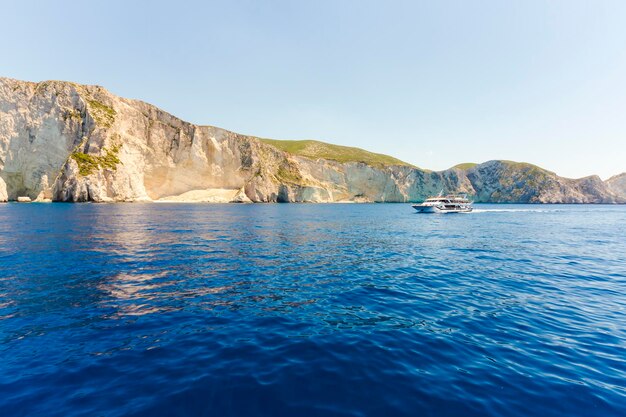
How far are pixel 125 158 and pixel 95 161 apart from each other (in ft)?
35.4

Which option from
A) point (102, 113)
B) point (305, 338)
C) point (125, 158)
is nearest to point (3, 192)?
point (125, 158)

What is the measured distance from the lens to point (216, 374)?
7.11m

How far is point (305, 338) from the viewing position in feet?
30.4

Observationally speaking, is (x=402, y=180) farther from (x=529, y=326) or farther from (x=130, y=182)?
(x=529, y=326)

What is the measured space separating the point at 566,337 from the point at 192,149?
13111cm

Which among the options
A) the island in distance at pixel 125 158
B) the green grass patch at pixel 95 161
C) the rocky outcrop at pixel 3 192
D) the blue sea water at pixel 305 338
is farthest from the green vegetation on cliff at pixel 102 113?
the blue sea water at pixel 305 338

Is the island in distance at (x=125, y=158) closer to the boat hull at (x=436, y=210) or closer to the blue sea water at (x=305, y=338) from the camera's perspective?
the boat hull at (x=436, y=210)

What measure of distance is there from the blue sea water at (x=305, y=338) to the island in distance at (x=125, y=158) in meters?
91.3

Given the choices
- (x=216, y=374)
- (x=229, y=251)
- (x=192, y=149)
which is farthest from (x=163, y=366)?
(x=192, y=149)

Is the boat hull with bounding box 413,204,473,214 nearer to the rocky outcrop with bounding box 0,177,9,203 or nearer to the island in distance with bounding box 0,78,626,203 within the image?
the island in distance with bounding box 0,78,626,203

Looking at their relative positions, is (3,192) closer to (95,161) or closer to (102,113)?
(95,161)

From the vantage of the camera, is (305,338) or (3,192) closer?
(305,338)

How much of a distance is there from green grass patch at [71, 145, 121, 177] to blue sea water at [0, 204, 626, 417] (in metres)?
85.7

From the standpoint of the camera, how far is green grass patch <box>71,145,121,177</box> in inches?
3497
